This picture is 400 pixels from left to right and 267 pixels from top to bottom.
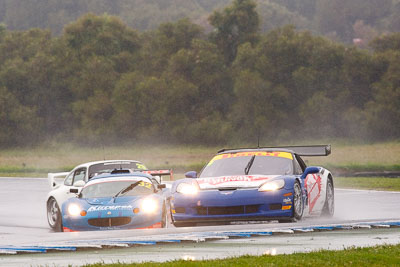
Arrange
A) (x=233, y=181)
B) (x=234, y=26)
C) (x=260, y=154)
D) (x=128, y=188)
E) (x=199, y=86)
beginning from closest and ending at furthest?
(x=233, y=181) → (x=260, y=154) → (x=128, y=188) → (x=199, y=86) → (x=234, y=26)

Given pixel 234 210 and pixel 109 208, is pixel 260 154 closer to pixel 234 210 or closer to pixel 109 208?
pixel 234 210

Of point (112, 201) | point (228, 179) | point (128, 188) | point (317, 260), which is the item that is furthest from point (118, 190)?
point (317, 260)

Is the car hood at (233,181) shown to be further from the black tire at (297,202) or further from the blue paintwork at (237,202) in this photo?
the black tire at (297,202)

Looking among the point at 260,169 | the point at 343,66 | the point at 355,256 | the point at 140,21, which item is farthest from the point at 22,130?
the point at 355,256

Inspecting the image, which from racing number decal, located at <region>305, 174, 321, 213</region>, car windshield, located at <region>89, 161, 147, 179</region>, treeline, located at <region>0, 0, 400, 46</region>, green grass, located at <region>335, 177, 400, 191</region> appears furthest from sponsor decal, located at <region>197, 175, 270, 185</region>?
treeline, located at <region>0, 0, 400, 46</region>

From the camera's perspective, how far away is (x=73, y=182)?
717 inches

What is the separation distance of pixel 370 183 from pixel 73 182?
45.3 ft

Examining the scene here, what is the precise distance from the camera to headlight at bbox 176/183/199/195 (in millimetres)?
13703

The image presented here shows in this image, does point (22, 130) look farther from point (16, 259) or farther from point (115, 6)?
point (16, 259)

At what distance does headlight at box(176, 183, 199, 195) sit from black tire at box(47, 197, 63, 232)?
378 cm

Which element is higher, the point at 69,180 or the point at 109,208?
the point at 69,180

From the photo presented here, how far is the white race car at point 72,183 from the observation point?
56.0ft

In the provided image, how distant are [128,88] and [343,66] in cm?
1812

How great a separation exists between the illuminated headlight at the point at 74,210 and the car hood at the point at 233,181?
2207mm
